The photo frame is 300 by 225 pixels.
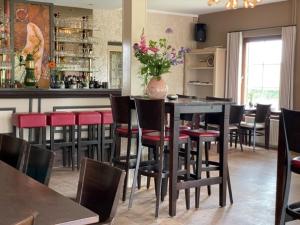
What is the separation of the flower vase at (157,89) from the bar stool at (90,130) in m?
1.64

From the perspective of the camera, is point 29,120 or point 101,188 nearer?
point 101,188

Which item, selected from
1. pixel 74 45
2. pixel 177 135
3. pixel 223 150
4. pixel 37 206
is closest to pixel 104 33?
pixel 74 45

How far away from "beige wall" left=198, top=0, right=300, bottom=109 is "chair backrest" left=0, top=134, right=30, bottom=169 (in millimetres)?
6301

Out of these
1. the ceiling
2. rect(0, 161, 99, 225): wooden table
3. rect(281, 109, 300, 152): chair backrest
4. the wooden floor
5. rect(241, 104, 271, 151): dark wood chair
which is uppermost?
the ceiling

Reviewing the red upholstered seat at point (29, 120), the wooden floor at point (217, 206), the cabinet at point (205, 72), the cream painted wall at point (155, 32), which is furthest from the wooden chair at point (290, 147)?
the cabinet at point (205, 72)

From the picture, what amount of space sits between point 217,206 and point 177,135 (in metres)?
0.98

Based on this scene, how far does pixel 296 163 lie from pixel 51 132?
369 centimetres

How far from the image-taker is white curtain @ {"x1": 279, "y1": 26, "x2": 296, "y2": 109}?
788 centimetres

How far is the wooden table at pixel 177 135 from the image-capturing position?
12.7 ft

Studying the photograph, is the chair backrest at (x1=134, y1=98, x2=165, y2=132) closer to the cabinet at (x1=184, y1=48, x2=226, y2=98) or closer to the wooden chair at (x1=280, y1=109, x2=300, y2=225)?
the wooden chair at (x1=280, y1=109, x2=300, y2=225)

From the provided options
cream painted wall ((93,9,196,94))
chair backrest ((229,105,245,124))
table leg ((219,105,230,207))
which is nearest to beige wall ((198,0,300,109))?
cream painted wall ((93,9,196,94))

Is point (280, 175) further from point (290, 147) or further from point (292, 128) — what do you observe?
point (292, 128)

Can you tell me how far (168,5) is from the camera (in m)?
8.79

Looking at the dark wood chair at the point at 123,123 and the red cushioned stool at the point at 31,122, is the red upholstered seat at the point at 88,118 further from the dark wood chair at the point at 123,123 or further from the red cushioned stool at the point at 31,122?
the dark wood chair at the point at 123,123
